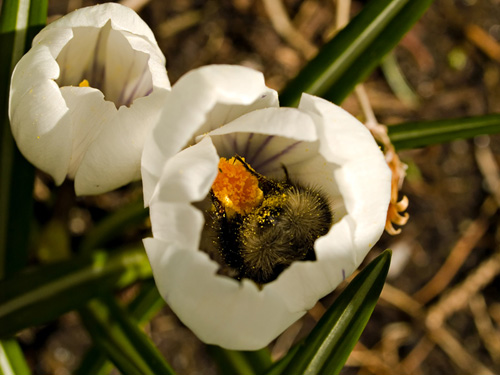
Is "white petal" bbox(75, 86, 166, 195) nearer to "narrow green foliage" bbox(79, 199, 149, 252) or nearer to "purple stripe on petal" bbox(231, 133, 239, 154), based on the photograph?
"purple stripe on petal" bbox(231, 133, 239, 154)

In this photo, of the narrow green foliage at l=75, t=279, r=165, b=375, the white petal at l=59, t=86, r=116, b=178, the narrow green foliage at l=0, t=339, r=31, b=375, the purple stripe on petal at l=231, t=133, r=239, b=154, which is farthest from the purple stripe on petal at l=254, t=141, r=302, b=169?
the narrow green foliage at l=0, t=339, r=31, b=375

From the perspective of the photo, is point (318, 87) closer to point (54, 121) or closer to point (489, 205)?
point (54, 121)

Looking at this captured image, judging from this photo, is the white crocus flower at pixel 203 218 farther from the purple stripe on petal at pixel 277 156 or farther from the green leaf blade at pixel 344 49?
the green leaf blade at pixel 344 49

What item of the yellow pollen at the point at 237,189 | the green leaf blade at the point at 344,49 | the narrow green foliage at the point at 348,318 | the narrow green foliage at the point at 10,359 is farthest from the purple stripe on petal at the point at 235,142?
the narrow green foliage at the point at 10,359

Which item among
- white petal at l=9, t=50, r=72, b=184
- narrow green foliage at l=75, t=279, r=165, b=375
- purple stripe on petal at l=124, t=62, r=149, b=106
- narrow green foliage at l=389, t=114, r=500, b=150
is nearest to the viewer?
white petal at l=9, t=50, r=72, b=184

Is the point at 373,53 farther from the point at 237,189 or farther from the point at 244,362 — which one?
the point at 244,362
